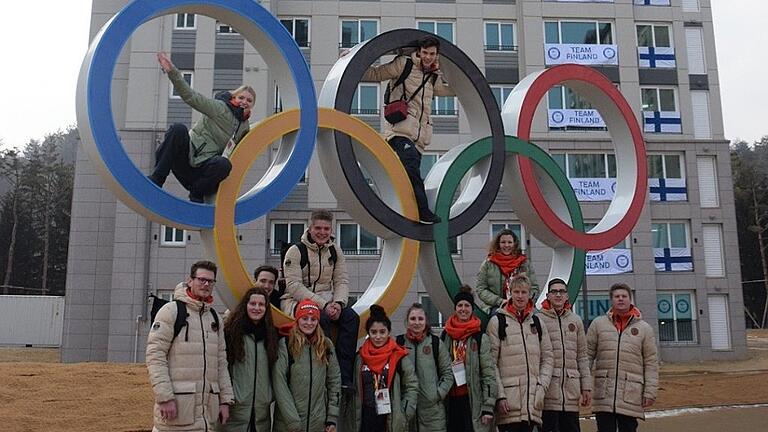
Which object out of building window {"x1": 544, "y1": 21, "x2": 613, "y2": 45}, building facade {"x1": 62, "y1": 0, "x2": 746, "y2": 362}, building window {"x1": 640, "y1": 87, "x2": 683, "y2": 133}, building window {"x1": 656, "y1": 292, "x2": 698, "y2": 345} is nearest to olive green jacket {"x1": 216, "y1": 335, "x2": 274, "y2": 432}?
building facade {"x1": 62, "y1": 0, "x2": 746, "y2": 362}

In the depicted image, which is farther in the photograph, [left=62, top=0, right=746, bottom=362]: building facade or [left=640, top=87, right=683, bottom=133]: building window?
[left=640, top=87, right=683, bottom=133]: building window

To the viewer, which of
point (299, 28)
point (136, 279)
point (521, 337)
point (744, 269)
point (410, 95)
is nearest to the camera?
point (521, 337)

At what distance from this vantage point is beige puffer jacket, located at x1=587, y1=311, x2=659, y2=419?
6.25 meters

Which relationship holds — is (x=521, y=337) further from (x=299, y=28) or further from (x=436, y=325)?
(x=299, y=28)

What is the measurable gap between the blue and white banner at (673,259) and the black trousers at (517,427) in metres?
20.3

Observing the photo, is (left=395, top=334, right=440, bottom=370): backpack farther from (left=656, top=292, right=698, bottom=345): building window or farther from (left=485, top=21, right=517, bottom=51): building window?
(left=485, top=21, right=517, bottom=51): building window

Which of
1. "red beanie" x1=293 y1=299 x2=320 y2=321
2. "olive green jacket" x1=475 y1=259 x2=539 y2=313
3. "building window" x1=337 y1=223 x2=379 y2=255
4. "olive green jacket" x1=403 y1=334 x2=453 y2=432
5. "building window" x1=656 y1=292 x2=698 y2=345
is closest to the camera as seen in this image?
"red beanie" x1=293 y1=299 x2=320 y2=321

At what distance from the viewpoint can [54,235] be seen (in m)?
45.5

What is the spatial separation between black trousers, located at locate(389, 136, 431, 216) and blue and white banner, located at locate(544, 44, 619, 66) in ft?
63.2

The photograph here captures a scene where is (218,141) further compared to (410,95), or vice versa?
(410,95)

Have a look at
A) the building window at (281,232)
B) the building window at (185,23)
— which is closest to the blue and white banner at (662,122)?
the building window at (281,232)

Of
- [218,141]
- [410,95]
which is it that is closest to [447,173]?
[410,95]

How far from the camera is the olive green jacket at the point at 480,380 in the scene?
19.2ft

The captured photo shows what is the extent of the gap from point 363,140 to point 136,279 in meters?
17.5
